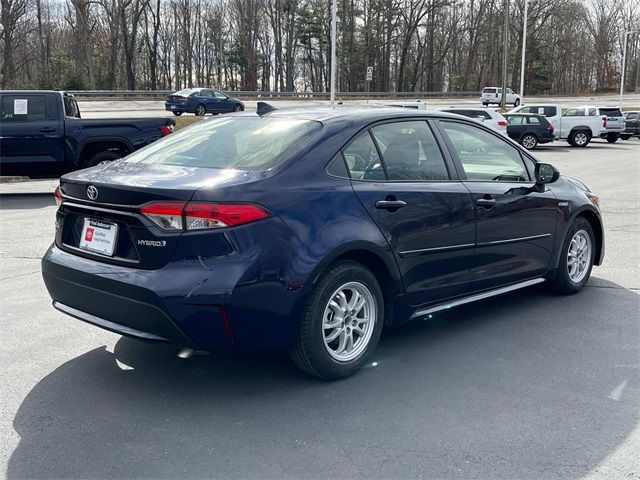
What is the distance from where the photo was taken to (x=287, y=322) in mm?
3688

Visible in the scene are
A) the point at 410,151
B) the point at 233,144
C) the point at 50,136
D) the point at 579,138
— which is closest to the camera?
the point at 233,144

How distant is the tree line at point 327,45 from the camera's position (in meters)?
63.6

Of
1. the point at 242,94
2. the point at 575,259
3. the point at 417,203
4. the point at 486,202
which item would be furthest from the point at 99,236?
the point at 242,94

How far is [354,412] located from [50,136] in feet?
33.3

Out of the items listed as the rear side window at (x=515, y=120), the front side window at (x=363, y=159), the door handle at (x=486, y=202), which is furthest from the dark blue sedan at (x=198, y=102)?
the front side window at (x=363, y=159)

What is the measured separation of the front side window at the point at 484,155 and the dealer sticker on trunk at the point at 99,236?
2.50 m

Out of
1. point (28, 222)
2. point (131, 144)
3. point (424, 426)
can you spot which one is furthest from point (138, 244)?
point (131, 144)

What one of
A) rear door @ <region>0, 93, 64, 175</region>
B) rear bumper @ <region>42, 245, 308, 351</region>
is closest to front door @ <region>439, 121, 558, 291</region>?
rear bumper @ <region>42, 245, 308, 351</region>

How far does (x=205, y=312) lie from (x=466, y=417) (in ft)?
4.98

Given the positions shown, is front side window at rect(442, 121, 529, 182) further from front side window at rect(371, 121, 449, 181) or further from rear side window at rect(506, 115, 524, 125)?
rear side window at rect(506, 115, 524, 125)

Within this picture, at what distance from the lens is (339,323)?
403cm

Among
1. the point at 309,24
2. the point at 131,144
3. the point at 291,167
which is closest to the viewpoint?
the point at 291,167

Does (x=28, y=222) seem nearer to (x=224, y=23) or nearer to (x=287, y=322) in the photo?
(x=287, y=322)

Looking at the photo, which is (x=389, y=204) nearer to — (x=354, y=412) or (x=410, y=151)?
(x=410, y=151)
